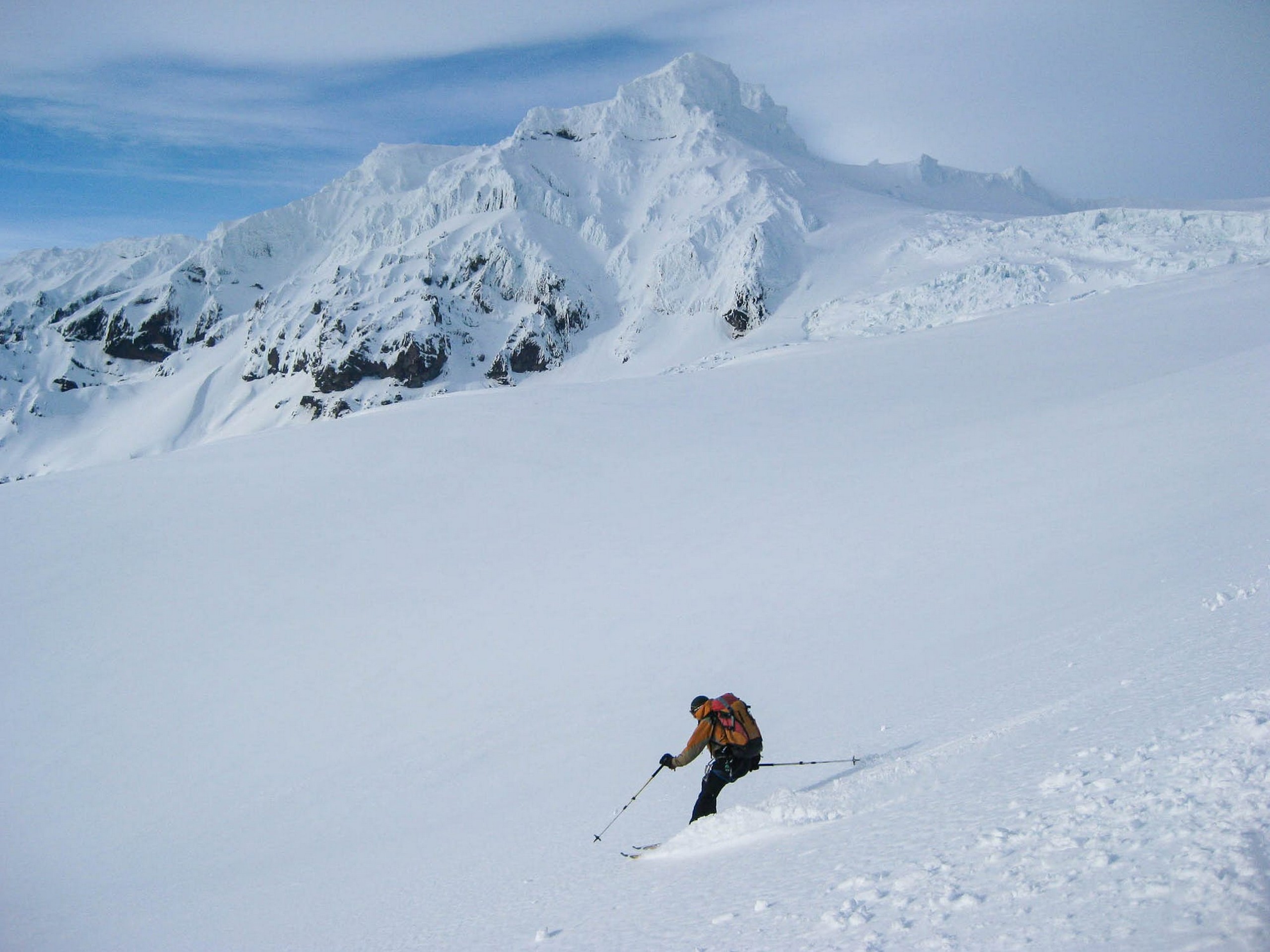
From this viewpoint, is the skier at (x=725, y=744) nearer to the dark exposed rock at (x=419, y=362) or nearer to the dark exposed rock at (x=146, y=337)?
the dark exposed rock at (x=419, y=362)

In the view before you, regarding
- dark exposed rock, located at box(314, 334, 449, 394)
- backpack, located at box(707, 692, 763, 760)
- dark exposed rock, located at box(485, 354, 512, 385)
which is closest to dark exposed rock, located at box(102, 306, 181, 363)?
dark exposed rock, located at box(314, 334, 449, 394)

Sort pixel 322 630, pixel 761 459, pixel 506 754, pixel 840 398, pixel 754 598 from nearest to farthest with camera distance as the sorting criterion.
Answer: pixel 506 754, pixel 754 598, pixel 322 630, pixel 761 459, pixel 840 398

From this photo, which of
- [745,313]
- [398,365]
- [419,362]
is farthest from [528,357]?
[745,313]

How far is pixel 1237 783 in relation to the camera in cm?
331

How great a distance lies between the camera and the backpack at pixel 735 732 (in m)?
6.18

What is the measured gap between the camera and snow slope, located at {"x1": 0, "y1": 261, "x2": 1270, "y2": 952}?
375 centimetres

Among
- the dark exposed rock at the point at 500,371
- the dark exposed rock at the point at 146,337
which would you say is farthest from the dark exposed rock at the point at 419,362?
the dark exposed rock at the point at 146,337

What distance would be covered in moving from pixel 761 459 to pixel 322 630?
10172mm

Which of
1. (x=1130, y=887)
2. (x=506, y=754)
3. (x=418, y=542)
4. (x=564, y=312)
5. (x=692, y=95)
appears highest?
(x=692, y=95)

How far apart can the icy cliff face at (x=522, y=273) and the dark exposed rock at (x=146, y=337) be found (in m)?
0.46

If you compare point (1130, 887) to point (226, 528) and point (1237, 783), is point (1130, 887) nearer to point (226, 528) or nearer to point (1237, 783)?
point (1237, 783)

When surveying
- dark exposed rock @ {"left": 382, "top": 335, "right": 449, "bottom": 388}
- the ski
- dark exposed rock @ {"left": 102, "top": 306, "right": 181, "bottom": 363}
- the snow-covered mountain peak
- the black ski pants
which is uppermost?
the snow-covered mountain peak

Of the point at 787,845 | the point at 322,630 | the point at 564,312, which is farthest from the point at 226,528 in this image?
the point at 564,312

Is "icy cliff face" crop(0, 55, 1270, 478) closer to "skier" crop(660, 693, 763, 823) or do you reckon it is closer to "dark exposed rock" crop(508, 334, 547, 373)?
"dark exposed rock" crop(508, 334, 547, 373)
